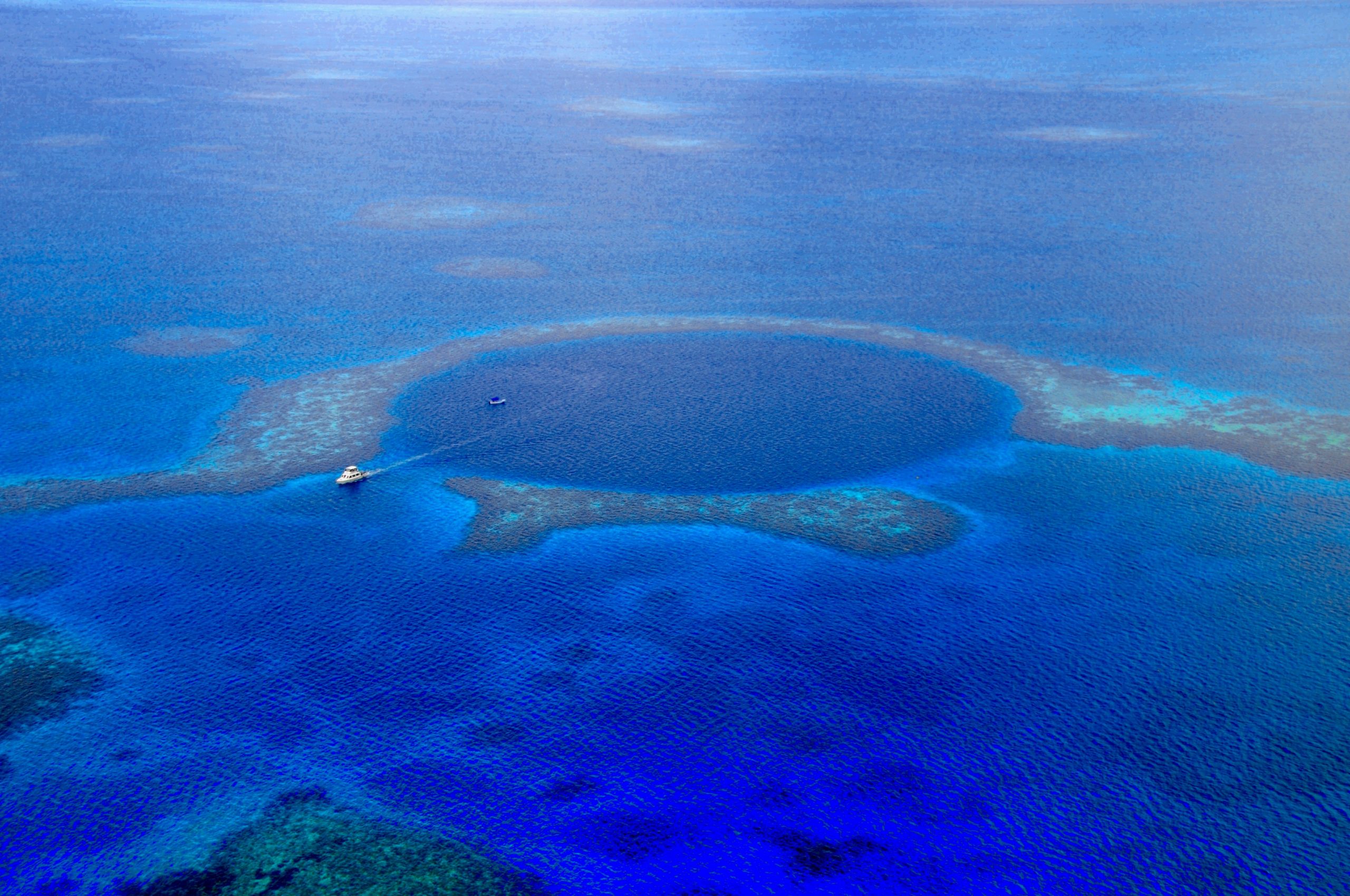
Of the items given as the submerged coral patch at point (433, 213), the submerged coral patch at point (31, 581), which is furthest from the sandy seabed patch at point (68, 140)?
the submerged coral patch at point (31, 581)

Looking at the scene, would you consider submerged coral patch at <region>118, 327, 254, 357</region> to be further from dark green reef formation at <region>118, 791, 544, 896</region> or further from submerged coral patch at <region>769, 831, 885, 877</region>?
submerged coral patch at <region>769, 831, 885, 877</region>

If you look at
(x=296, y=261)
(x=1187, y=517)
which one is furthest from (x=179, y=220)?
(x=1187, y=517)

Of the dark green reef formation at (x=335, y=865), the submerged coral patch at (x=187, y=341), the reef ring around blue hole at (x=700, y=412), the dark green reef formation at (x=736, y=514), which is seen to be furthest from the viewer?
the submerged coral patch at (x=187, y=341)

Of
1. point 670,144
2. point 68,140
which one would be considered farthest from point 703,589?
point 68,140

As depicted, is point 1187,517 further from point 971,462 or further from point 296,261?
point 296,261

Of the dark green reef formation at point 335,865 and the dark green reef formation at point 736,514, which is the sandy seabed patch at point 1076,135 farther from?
the dark green reef formation at point 335,865

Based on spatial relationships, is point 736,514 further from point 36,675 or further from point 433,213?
point 433,213
